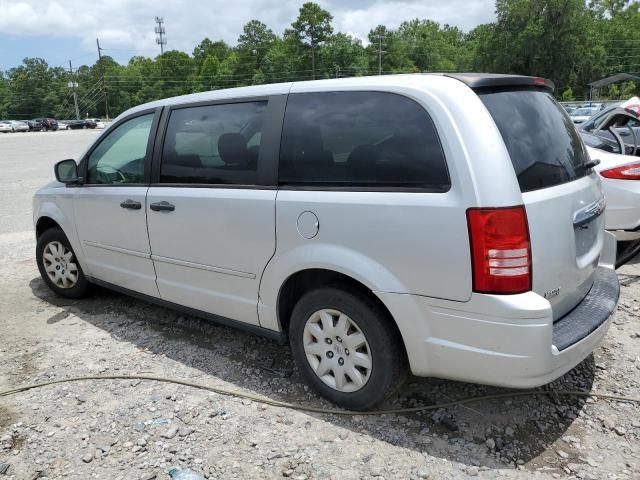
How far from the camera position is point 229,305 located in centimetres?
356

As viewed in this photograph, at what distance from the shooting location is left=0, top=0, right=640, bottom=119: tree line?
67.8 meters

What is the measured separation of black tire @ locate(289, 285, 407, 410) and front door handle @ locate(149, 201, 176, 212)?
3.88 ft

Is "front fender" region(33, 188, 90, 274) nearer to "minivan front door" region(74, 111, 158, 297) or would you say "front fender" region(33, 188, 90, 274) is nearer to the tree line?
"minivan front door" region(74, 111, 158, 297)

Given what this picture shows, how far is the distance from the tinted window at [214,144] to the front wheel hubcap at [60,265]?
1692 millimetres

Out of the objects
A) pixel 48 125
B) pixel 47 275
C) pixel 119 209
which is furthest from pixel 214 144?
pixel 48 125

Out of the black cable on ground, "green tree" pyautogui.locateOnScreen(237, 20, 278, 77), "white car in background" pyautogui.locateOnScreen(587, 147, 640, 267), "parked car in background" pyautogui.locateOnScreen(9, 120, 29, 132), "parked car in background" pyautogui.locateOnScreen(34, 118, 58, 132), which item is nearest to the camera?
the black cable on ground

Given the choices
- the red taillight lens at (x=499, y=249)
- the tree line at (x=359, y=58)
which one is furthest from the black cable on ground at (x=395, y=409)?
the tree line at (x=359, y=58)

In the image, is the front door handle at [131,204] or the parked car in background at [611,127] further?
the parked car in background at [611,127]

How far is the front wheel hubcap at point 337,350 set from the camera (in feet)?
9.70

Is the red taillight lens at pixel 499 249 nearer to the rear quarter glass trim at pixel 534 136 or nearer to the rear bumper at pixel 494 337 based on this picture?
the rear bumper at pixel 494 337

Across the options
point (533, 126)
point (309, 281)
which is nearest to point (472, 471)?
point (309, 281)

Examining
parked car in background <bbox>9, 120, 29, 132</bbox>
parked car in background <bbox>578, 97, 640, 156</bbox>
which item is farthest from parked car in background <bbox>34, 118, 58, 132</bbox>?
parked car in background <bbox>578, 97, 640, 156</bbox>

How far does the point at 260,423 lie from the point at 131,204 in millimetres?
1904

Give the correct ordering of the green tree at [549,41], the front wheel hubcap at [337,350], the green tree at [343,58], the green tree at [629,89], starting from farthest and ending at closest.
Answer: the green tree at [343,58] < the green tree at [549,41] < the green tree at [629,89] < the front wheel hubcap at [337,350]
